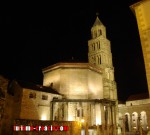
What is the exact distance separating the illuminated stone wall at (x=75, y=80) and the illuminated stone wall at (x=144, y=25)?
36.4 metres

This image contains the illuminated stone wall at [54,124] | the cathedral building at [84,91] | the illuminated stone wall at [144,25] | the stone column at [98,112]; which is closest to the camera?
the illuminated stone wall at [144,25]

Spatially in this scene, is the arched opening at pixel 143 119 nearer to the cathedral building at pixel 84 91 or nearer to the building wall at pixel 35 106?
the cathedral building at pixel 84 91

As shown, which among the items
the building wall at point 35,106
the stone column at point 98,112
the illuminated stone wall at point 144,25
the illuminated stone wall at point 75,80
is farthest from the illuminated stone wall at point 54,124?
the illuminated stone wall at point 144,25

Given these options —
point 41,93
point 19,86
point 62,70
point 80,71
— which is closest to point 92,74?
point 80,71

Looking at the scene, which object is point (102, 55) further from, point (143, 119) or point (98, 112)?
point (143, 119)

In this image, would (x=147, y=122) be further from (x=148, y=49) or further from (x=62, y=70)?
(x=148, y=49)

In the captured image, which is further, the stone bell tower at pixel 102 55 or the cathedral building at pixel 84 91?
the stone bell tower at pixel 102 55

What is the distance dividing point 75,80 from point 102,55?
17686mm

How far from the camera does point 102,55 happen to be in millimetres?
63562

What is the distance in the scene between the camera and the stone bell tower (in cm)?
6075

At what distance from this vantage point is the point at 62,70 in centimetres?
5056

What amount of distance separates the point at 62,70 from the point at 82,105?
10.7 meters

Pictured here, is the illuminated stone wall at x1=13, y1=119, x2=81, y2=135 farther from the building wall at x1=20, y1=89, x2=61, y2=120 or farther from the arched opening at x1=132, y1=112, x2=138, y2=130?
the arched opening at x1=132, y1=112, x2=138, y2=130

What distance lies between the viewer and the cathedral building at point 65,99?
133 feet
